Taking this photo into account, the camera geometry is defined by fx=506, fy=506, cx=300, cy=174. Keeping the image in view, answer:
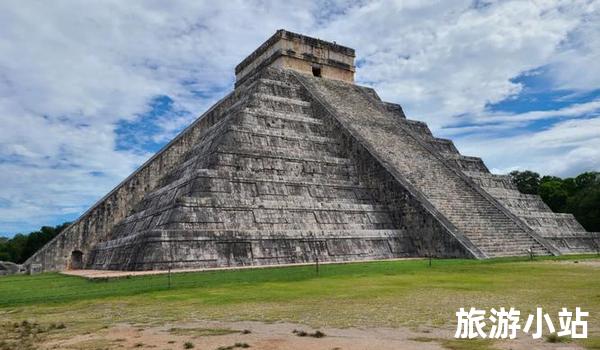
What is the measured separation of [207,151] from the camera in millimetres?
19078

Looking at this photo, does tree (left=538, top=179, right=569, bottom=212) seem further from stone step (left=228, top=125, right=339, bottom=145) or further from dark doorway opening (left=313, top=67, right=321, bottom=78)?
stone step (left=228, top=125, right=339, bottom=145)

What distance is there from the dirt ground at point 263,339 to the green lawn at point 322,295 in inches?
20.0

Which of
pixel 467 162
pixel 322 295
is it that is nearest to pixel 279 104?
pixel 467 162

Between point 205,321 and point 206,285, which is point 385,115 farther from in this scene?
point 205,321

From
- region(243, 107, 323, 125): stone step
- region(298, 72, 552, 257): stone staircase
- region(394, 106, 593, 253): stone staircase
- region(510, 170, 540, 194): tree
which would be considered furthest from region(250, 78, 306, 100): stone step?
region(510, 170, 540, 194): tree

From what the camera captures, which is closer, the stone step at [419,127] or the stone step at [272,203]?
the stone step at [272,203]

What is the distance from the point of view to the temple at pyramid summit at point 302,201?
1584cm

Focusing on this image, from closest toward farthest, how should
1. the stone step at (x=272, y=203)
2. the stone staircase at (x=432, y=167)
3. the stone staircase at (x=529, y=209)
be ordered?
the stone step at (x=272, y=203) → the stone staircase at (x=432, y=167) → the stone staircase at (x=529, y=209)

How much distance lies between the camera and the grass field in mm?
7043

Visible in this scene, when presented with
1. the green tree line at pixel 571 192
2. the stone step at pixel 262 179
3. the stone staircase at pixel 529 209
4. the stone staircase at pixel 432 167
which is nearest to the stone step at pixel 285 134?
the stone staircase at pixel 432 167

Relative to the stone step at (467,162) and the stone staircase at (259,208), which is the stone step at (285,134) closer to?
the stone staircase at (259,208)

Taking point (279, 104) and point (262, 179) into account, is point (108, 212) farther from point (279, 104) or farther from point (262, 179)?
point (279, 104)

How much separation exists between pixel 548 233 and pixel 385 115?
9628mm

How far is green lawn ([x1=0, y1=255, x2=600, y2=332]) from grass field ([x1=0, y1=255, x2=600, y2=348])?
0.05 ft
